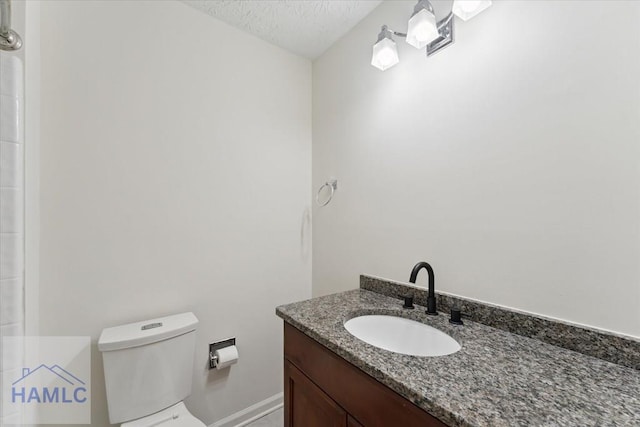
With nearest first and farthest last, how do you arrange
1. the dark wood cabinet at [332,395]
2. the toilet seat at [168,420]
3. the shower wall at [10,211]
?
the dark wood cabinet at [332,395]
the shower wall at [10,211]
the toilet seat at [168,420]

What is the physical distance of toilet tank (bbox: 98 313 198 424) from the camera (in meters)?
1.13

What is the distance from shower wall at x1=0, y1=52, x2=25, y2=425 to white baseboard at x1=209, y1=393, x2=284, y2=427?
3.29 feet

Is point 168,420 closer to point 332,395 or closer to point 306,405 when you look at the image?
point 306,405

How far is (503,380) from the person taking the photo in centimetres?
66

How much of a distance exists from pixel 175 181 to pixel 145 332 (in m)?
0.77

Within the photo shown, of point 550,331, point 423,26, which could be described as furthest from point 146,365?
point 423,26

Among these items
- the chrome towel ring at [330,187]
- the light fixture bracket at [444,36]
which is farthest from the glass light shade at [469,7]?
the chrome towel ring at [330,187]

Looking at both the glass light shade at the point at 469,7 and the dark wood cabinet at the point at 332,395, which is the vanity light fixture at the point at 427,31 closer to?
the glass light shade at the point at 469,7

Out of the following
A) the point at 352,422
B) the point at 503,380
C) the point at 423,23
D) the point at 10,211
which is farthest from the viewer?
the point at 423,23

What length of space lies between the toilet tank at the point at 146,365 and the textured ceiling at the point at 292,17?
1753 millimetres

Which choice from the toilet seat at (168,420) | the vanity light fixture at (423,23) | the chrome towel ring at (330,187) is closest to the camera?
the vanity light fixture at (423,23)

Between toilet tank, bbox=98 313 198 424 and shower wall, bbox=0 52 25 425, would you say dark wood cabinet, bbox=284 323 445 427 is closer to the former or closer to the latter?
toilet tank, bbox=98 313 198 424

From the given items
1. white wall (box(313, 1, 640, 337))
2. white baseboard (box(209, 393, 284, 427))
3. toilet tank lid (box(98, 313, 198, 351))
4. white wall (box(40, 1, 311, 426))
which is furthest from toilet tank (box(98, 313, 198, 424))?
white wall (box(313, 1, 640, 337))

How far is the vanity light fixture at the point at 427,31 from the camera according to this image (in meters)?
0.96
